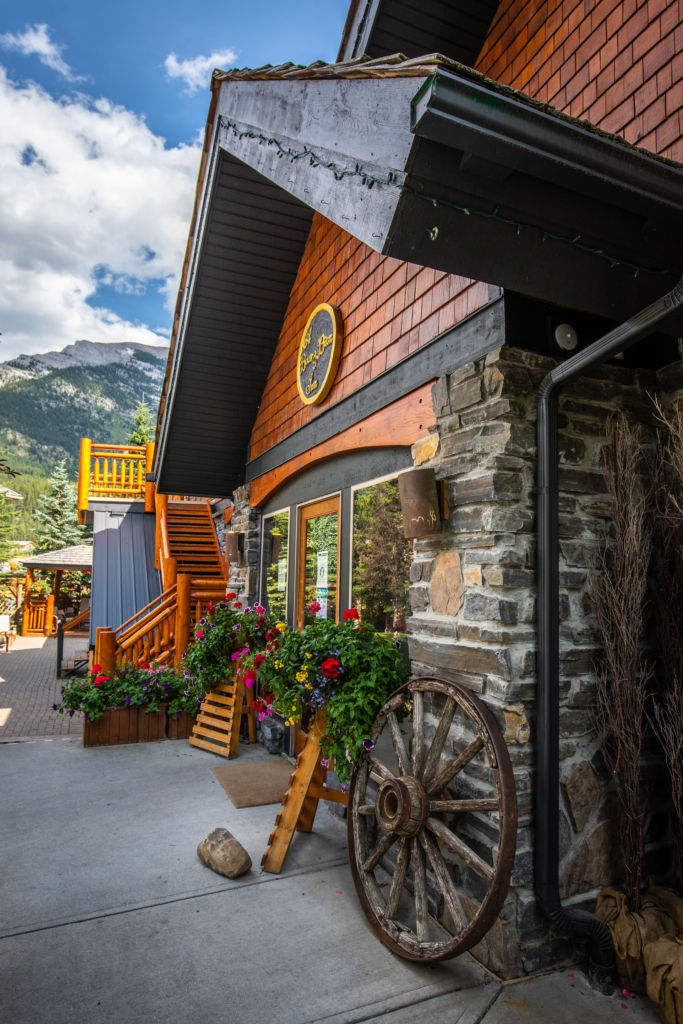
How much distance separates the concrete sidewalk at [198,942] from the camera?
2178 mm

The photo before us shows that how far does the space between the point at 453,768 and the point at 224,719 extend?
12.3 feet

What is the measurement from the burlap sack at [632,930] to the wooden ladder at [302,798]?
1.50m

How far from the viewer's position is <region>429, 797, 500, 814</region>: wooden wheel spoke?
222 cm

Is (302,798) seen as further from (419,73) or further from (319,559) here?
(419,73)

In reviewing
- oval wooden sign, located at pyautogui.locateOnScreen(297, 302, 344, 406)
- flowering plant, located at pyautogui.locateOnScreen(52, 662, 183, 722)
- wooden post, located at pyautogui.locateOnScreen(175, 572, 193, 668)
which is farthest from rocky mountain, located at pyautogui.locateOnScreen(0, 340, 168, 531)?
oval wooden sign, located at pyautogui.locateOnScreen(297, 302, 344, 406)

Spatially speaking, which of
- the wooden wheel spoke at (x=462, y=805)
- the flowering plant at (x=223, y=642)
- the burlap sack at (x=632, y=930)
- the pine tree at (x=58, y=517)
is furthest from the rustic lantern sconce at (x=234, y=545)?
the pine tree at (x=58, y=517)

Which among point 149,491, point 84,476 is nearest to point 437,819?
point 149,491

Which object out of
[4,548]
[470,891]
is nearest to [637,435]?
[470,891]

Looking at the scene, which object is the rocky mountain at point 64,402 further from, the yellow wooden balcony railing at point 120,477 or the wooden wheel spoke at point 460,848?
the wooden wheel spoke at point 460,848

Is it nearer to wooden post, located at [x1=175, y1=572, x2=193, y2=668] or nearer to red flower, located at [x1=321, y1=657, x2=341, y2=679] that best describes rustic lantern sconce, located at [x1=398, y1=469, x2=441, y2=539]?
red flower, located at [x1=321, y1=657, x2=341, y2=679]

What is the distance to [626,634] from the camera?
98.5 inches

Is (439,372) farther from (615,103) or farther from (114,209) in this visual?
(114,209)

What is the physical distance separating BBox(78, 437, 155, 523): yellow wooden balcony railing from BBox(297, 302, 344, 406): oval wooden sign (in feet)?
21.8

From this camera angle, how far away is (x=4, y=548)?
1834 cm
